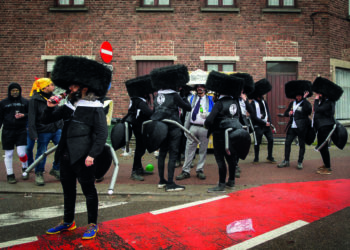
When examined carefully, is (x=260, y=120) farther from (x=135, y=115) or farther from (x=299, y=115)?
(x=135, y=115)

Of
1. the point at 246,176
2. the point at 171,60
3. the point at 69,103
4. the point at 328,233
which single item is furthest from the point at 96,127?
the point at 171,60

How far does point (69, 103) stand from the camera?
12.6 feet

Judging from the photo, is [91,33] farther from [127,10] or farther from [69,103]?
[69,103]

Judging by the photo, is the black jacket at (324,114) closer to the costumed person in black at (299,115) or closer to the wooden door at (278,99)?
the costumed person in black at (299,115)

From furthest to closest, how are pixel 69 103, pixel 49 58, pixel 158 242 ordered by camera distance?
pixel 49 58 < pixel 69 103 < pixel 158 242

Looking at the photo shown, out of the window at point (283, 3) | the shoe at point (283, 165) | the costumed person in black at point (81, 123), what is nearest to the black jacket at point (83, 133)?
the costumed person in black at point (81, 123)

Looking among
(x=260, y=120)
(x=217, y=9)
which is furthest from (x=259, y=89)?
(x=217, y=9)

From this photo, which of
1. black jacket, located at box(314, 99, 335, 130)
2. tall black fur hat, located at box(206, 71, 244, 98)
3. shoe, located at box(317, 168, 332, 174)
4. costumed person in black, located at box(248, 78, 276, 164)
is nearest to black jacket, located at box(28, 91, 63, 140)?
tall black fur hat, located at box(206, 71, 244, 98)

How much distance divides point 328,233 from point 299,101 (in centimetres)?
469

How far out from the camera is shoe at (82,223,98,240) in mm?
3618

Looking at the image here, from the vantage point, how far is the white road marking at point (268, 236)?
3408 mm

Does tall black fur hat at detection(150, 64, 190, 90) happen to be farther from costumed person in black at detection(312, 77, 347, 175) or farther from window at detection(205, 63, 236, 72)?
window at detection(205, 63, 236, 72)

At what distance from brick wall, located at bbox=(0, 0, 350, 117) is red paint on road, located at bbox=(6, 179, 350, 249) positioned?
7.80 m

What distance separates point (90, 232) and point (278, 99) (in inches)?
418
